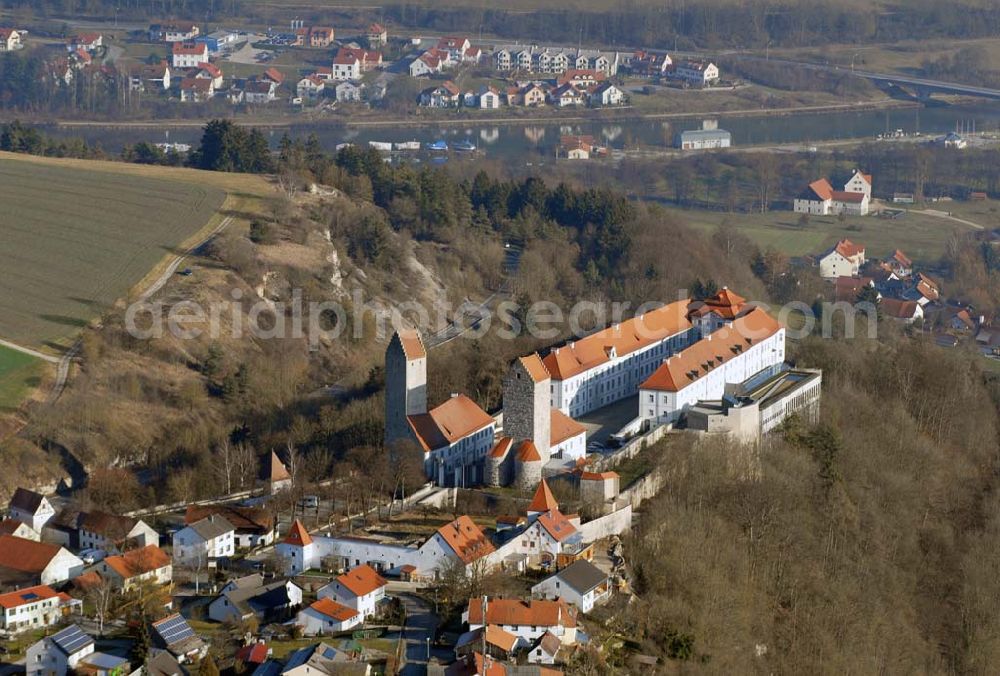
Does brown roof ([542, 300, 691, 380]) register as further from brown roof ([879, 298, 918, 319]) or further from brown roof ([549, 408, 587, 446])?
brown roof ([879, 298, 918, 319])

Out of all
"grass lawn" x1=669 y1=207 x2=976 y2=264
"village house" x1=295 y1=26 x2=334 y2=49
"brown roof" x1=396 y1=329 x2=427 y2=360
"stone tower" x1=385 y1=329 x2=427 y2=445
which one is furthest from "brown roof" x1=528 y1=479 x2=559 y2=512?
"village house" x1=295 y1=26 x2=334 y2=49

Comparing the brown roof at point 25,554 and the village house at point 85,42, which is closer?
the brown roof at point 25,554

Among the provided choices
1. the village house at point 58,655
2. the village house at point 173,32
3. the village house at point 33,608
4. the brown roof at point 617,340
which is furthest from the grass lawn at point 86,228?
the village house at point 173,32

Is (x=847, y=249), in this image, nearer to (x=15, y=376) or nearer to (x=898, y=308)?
(x=898, y=308)

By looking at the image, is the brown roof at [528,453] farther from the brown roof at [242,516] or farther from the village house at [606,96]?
the village house at [606,96]

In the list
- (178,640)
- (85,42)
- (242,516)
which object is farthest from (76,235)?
(85,42)

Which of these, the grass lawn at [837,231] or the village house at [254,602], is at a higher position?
the village house at [254,602]
